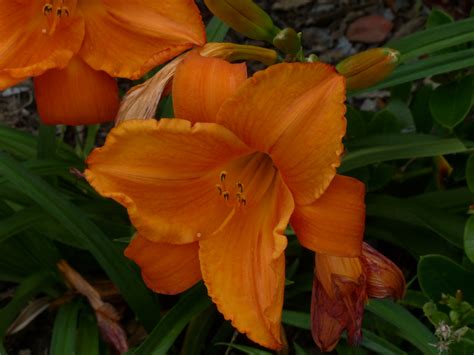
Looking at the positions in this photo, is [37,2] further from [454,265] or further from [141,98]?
[454,265]

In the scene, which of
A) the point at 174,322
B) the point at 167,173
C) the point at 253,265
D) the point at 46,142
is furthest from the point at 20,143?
the point at 253,265

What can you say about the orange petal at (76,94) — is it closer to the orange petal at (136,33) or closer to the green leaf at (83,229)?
the orange petal at (136,33)

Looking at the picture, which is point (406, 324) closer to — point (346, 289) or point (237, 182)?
point (346, 289)

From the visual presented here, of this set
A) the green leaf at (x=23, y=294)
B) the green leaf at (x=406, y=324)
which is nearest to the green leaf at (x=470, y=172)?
the green leaf at (x=406, y=324)

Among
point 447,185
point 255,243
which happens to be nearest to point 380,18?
point 447,185

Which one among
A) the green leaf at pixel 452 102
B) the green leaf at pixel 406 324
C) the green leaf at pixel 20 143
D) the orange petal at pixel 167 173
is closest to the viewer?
the orange petal at pixel 167 173

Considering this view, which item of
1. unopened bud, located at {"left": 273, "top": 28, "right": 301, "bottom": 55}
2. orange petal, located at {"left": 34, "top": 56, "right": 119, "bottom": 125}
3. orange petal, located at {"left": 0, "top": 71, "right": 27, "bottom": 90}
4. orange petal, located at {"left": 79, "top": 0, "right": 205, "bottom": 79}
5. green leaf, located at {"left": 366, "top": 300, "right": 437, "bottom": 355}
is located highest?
unopened bud, located at {"left": 273, "top": 28, "right": 301, "bottom": 55}

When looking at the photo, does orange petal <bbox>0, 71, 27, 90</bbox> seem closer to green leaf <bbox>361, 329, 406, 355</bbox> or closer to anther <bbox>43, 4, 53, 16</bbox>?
anther <bbox>43, 4, 53, 16</bbox>

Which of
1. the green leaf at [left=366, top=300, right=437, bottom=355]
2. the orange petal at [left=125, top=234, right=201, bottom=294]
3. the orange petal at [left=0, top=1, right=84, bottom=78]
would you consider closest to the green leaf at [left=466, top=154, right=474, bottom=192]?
the green leaf at [left=366, top=300, right=437, bottom=355]
